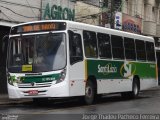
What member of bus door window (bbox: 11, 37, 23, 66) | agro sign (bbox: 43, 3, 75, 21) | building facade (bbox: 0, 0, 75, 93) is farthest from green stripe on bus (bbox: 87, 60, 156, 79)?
agro sign (bbox: 43, 3, 75, 21)

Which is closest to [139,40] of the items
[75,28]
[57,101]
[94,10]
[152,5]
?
[57,101]

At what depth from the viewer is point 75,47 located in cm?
1920

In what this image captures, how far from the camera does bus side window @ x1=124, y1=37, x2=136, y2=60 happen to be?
24.0m

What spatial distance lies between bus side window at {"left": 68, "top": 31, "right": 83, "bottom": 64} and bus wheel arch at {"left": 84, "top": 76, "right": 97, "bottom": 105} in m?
1.27

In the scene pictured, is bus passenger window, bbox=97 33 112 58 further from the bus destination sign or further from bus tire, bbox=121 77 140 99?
bus tire, bbox=121 77 140 99

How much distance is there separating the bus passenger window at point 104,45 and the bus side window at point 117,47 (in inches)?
20.9

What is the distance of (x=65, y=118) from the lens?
14812 mm

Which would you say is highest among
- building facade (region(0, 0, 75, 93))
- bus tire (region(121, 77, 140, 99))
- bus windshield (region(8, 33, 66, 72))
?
building facade (region(0, 0, 75, 93))

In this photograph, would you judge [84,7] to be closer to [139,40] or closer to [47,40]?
[139,40]

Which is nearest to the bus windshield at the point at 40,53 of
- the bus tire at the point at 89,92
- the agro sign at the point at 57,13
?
the bus tire at the point at 89,92

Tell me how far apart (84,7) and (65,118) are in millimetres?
19478

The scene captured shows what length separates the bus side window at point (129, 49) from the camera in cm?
2395

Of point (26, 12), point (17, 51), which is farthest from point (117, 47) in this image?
point (26, 12)

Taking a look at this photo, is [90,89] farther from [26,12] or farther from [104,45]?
[26,12]
